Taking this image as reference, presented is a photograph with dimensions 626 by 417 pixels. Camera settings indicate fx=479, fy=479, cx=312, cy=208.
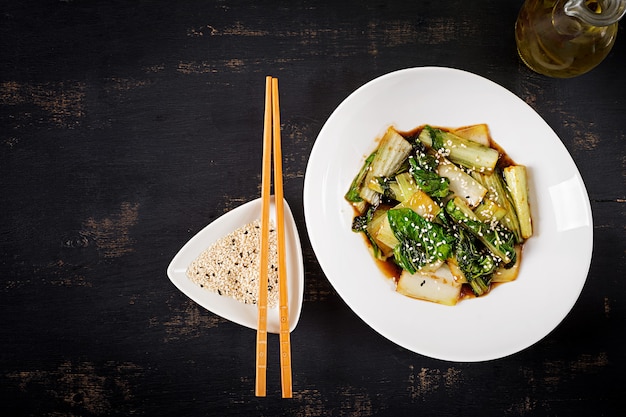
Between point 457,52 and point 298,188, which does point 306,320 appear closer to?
point 298,188

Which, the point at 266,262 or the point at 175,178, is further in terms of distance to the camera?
the point at 175,178

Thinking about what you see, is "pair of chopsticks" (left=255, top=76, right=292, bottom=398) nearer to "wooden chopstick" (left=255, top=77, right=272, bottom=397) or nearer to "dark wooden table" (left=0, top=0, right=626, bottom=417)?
"wooden chopstick" (left=255, top=77, right=272, bottom=397)

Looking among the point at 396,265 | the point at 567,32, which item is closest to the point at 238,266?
the point at 396,265

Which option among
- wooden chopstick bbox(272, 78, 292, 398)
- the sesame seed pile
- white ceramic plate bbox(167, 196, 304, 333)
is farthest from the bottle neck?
the sesame seed pile

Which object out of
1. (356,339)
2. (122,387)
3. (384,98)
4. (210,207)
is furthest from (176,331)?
(384,98)

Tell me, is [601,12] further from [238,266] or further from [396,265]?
[238,266]

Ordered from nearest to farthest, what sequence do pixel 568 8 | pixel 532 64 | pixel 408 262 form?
pixel 568 8, pixel 408 262, pixel 532 64
